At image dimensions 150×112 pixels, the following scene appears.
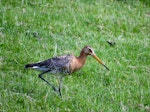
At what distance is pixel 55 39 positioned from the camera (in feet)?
37.5

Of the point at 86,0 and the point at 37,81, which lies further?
the point at 86,0

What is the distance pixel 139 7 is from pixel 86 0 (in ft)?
5.08

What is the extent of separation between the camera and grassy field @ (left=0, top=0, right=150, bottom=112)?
8.95 meters

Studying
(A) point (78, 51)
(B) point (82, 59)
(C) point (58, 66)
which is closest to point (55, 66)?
(C) point (58, 66)

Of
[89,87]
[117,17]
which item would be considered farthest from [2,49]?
[117,17]

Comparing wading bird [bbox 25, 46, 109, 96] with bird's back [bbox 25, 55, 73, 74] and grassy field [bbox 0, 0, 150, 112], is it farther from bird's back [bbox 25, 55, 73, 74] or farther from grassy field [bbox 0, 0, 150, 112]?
grassy field [bbox 0, 0, 150, 112]

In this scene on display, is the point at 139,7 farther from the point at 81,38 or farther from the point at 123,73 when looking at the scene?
the point at 123,73

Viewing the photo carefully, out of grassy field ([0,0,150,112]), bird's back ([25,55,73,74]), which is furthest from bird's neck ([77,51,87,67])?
grassy field ([0,0,150,112])

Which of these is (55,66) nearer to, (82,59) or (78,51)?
(82,59)

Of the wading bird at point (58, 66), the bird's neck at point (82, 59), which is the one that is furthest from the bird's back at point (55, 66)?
the bird's neck at point (82, 59)

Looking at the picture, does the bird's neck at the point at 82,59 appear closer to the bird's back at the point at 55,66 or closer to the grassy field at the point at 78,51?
the bird's back at the point at 55,66

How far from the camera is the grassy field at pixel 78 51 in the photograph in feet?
29.4

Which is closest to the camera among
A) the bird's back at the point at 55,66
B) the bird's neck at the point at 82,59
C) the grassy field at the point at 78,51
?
the grassy field at the point at 78,51

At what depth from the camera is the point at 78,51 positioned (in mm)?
11172
